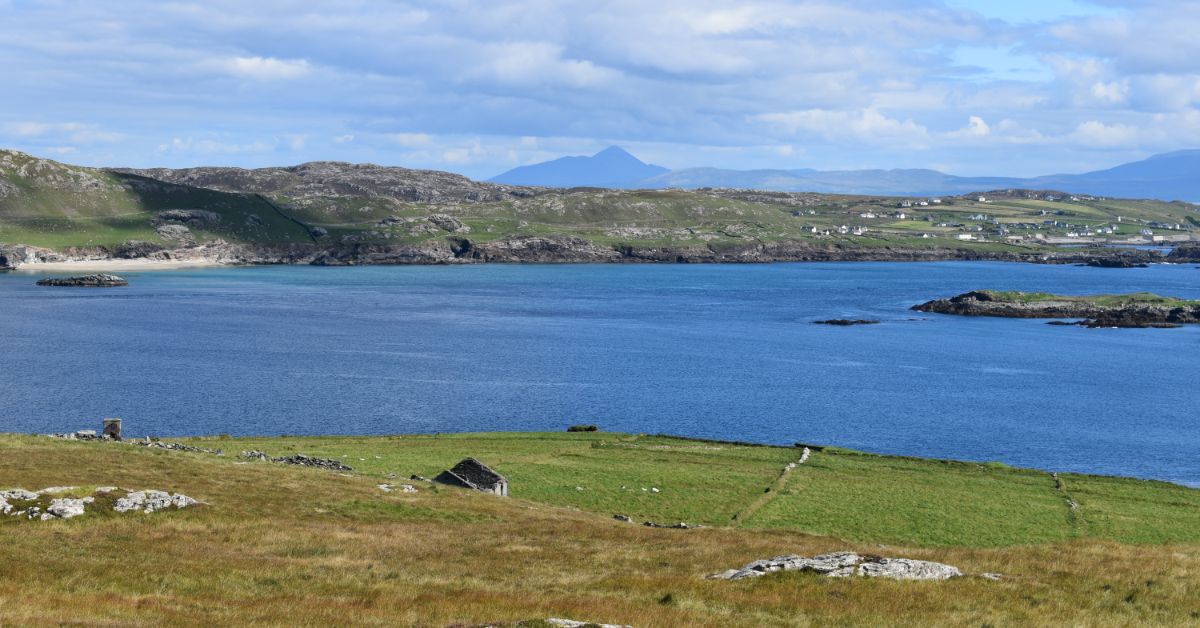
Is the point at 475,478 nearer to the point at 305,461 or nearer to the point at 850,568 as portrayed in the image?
the point at 305,461

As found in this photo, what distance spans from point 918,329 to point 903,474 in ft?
366

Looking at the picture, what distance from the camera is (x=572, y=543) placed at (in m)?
39.4

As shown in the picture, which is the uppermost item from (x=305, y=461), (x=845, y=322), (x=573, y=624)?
(x=573, y=624)

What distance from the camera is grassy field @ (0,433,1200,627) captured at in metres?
26.3

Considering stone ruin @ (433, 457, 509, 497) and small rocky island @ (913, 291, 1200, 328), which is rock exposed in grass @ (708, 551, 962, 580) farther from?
small rocky island @ (913, 291, 1200, 328)

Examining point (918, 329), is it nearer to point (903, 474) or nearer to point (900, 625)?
point (903, 474)

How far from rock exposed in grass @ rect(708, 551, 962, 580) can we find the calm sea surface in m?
55.1

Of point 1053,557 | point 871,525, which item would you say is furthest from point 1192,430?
point 1053,557

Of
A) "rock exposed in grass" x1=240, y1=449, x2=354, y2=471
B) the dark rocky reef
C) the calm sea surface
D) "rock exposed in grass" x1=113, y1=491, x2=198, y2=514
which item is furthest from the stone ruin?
the dark rocky reef

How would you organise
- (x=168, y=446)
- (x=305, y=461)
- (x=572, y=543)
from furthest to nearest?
(x=168, y=446) < (x=305, y=461) < (x=572, y=543)

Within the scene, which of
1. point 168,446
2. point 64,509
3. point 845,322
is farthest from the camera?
point 845,322

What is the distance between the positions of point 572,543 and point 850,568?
39.7ft

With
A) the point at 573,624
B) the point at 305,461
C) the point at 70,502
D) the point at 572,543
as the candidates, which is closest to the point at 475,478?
the point at 305,461

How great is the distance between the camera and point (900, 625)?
82.8 feet
